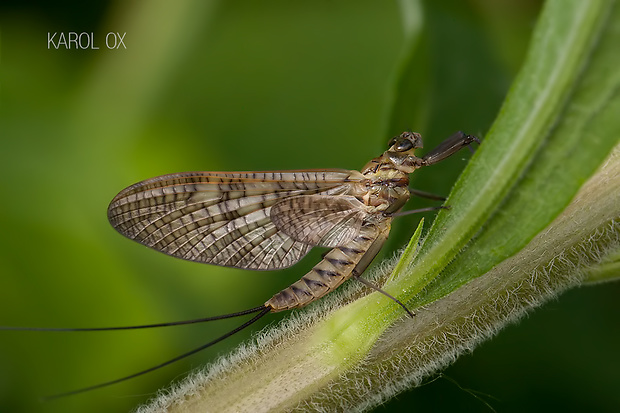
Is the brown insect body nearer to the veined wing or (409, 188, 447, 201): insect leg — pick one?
the veined wing

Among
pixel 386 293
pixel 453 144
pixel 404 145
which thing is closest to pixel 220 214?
pixel 404 145

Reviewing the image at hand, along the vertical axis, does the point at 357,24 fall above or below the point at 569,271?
above

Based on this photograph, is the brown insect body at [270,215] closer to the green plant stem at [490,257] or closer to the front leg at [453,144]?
the front leg at [453,144]

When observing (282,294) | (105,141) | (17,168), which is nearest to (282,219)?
(282,294)

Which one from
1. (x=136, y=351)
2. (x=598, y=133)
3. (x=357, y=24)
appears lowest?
(x=136, y=351)

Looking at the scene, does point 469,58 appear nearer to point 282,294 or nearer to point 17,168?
point 282,294

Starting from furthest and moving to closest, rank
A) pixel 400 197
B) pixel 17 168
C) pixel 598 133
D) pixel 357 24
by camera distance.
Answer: pixel 357 24 → pixel 17 168 → pixel 400 197 → pixel 598 133

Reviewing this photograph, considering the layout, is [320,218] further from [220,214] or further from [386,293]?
[386,293]

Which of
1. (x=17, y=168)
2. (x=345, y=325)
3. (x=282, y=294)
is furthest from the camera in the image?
(x=17, y=168)
